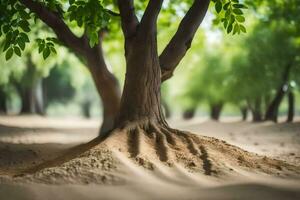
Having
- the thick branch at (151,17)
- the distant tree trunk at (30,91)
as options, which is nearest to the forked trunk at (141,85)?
the thick branch at (151,17)

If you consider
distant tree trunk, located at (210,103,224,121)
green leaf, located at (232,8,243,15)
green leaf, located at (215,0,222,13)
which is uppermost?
green leaf, located at (215,0,222,13)

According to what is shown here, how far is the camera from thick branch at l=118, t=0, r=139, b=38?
26.2 feet

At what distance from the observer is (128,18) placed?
26.4ft

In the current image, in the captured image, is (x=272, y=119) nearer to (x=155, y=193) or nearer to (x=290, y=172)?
(x=290, y=172)

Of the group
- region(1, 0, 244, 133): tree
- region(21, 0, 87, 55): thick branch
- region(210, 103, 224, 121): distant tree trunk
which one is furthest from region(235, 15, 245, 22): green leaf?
region(210, 103, 224, 121): distant tree trunk

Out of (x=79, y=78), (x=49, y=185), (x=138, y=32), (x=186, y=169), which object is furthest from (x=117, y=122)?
(x=79, y=78)

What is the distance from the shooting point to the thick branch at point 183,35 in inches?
318

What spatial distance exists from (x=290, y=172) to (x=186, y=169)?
1528 millimetres

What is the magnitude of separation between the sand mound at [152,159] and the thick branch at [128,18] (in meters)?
1.88

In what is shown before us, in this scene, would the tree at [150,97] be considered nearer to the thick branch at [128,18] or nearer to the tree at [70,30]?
the thick branch at [128,18]

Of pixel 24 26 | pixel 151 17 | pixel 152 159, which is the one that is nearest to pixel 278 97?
pixel 151 17

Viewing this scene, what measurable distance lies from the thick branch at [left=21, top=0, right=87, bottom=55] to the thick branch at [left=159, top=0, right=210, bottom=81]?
2.40 m

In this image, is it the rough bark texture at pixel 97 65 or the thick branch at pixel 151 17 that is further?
the rough bark texture at pixel 97 65

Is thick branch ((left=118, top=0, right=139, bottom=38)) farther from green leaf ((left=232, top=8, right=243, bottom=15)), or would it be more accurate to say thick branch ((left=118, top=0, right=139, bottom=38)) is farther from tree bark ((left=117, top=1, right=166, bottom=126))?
green leaf ((left=232, top=8, right=243, bottom=15))
